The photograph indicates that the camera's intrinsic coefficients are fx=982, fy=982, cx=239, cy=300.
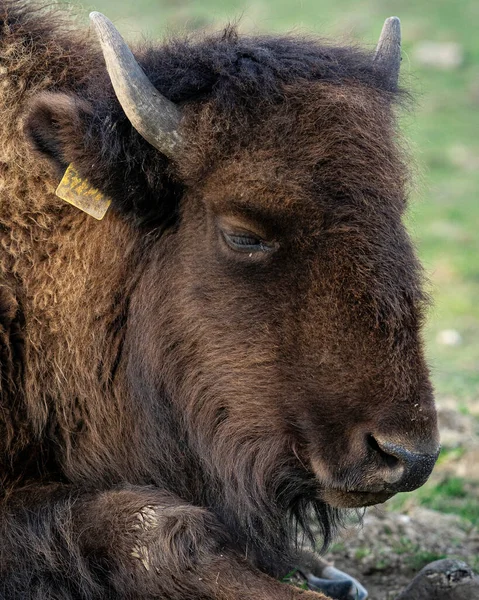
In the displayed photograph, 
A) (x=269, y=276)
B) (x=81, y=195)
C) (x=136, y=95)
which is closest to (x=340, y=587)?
(x=269, y=276)

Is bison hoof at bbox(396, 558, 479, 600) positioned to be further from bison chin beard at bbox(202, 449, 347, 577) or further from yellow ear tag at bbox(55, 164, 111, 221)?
yellow ear tag at bbox(55, 164, 111, 221)

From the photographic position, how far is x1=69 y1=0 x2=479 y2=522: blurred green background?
687cm

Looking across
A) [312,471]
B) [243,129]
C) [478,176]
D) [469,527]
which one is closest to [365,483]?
[312,471]

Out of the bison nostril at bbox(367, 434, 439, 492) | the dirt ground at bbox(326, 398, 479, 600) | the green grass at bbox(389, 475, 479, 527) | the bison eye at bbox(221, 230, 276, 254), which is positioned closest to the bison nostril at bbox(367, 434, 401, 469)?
the bison nostril at bbox(367, 434, 439, 492)

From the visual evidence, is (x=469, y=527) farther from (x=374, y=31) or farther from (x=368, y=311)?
(x=374, y=31)

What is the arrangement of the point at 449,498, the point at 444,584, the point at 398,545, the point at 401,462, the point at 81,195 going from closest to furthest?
the point at 401,462
the point at 81,195
the point at 444,584
the point at 398,545
the point at 449,498

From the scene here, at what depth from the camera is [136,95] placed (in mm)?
3951

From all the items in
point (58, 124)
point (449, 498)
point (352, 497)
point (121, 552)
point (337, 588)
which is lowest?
point (121, 552)

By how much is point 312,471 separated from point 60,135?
1732 mm

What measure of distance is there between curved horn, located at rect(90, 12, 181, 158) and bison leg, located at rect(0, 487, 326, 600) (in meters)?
1.48

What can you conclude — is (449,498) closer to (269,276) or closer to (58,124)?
(269,276)

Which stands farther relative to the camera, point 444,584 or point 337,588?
point 337,588

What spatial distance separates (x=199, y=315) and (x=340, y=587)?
1.67 meters

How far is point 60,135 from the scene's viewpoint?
411 cm
